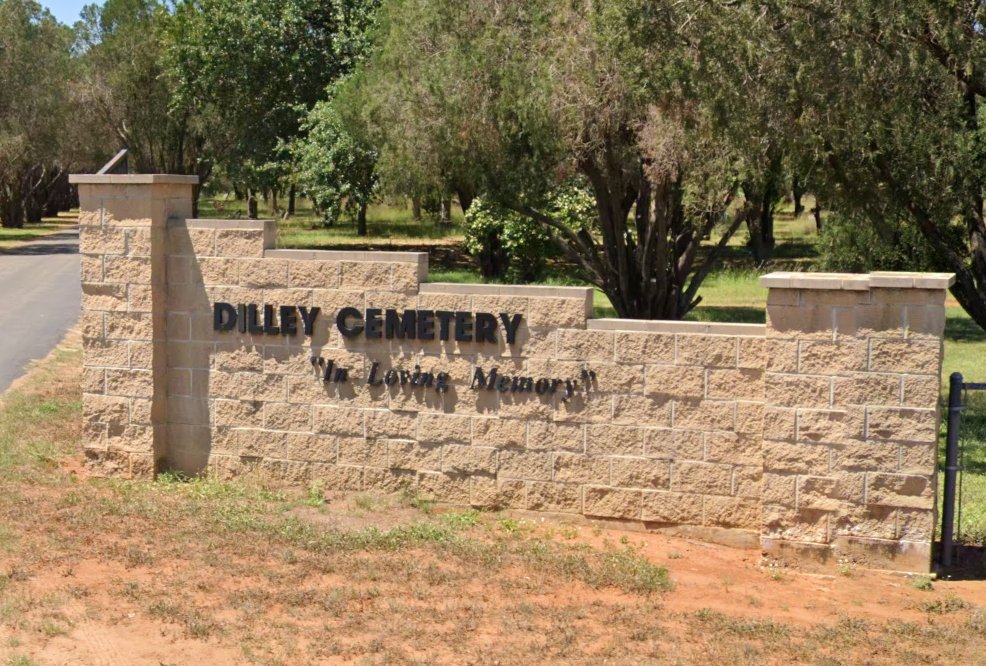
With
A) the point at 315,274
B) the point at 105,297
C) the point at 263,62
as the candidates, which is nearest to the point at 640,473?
the point at 315,274

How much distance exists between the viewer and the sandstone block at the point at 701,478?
8477 mm

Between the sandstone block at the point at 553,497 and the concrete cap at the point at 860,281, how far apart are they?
2070 millimetres

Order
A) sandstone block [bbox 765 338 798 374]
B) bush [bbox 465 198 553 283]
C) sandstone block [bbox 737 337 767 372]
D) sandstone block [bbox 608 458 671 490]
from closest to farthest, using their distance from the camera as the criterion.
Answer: sandstone block [bbox 765 338 798 374], sandstone block [bbox 737 337 767 372], sandstone block [bbox 608 458 671 490], bush [bbox 465 198 553 283]

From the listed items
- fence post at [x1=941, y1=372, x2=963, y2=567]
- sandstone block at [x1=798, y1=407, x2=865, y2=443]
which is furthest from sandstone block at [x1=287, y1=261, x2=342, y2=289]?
fence post at [x1=941, y1=372, x2=963, y2=567]

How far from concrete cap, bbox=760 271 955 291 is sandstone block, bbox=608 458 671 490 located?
1517 millimetres

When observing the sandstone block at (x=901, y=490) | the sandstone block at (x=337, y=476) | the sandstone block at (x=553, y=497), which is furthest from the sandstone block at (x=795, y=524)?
the sandstone block at (x=337, y=476)

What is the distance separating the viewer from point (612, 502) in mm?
8758

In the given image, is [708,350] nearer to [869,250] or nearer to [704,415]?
[704,415]

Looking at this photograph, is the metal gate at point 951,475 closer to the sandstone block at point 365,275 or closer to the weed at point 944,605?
the weed at point 944,605

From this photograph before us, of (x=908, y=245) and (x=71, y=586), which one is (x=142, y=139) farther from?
(x=71, y=586)

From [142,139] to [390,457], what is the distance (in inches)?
1634

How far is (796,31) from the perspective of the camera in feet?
35.9

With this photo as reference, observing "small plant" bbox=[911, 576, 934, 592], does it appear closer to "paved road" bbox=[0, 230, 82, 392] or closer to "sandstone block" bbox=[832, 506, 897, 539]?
"sandstone block" bbox=[832, 506, 897, 539]

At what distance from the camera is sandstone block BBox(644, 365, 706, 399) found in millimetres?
8445
